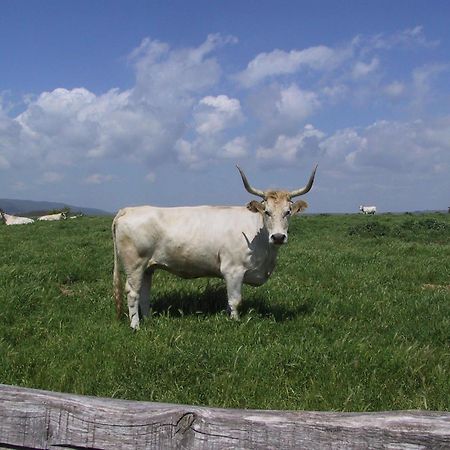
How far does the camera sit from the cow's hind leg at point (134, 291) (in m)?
7.89

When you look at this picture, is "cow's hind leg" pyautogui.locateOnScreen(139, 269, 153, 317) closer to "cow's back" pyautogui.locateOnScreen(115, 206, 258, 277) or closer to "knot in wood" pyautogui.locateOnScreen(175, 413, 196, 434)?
"cow's back" pyautogui.locateOnScreen(115, 206, 258, 277)

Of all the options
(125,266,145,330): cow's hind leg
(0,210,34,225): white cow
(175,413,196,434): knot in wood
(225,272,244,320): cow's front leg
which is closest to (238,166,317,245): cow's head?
(225,272,244,320): cow's front leg

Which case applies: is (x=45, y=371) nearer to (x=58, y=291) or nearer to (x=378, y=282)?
(x=58, y=291)

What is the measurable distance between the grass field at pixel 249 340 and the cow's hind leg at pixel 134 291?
261 mm

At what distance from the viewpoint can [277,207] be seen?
315 inches

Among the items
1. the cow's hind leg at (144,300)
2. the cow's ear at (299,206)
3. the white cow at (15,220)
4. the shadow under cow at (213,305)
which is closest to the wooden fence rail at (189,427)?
the shadow under cow at (213,305)

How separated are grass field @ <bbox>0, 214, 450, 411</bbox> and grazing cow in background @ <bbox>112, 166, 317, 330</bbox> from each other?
21.8 inches

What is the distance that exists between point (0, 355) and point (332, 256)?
9732mm

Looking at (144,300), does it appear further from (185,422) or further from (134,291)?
(185,422)

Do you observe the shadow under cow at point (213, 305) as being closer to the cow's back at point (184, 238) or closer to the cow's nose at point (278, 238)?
the cow's back at point (184, 238)

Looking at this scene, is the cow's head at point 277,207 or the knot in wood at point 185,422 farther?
the cow's head at point 277,207

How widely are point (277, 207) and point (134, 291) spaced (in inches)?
102

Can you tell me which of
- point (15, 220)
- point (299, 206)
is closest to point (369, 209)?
point (15, 220)

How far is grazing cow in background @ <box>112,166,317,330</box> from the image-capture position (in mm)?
8117
